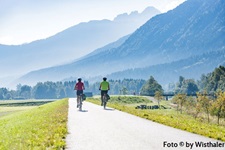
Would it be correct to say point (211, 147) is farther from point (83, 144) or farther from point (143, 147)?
point (83, 144)

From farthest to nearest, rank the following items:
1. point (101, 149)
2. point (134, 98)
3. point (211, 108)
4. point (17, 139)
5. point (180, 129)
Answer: point (134, 98)
point (211, 108)
point (180, 129)
point (17, 139)
point (101, 149)

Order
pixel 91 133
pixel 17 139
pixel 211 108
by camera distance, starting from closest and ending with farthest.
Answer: pixel 17 139 → pixel 91 133 → pixel 211 108

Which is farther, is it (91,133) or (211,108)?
(211,108)

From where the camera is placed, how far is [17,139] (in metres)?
16.3

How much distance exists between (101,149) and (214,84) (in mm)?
167863

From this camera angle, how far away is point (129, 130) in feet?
61.2

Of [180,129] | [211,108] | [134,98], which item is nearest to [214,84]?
[134,98]

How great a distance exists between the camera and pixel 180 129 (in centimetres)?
1945

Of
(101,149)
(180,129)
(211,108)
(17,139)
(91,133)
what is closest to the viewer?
(101,149)

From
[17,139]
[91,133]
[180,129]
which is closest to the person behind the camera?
[17,139]

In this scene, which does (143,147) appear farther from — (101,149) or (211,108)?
(211,108)

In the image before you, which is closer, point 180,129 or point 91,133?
point 91,133

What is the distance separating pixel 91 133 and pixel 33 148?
182 inches

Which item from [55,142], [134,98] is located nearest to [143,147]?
[55,142]
